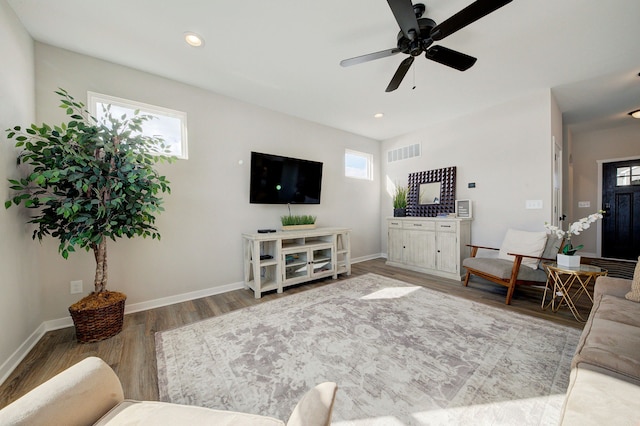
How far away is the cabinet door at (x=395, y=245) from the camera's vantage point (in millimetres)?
4332

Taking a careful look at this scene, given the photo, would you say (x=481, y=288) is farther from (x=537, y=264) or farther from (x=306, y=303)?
(x=306, y=303)

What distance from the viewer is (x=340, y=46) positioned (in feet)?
7.39

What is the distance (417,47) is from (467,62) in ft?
1.52

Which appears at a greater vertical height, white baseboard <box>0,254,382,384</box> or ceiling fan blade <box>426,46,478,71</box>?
ceiling fan blade <box>426,46,478,71</box>

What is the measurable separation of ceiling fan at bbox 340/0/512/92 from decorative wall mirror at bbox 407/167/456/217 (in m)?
2.36

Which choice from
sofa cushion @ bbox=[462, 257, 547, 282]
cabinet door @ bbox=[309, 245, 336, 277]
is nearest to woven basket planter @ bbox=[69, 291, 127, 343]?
cabinet door @ bbox=[309, 245, 336, 277]

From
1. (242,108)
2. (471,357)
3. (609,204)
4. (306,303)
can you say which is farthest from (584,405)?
(609,204)

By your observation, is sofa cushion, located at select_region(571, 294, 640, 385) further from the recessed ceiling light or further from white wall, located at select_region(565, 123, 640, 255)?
A: white wall, located at select_region(565, 123, 640, 255)

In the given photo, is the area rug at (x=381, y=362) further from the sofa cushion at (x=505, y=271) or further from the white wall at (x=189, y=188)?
the white wall at (x=189, y=188)

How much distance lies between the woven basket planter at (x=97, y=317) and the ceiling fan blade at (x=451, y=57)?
11.5ft

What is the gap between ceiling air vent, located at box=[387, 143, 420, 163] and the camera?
4.61 m

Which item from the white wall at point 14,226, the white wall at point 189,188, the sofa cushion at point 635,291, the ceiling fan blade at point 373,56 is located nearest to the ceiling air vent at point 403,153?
the white wall at point 189,188

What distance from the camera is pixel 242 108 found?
3318 millimetres

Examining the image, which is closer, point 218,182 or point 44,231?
point 44,231
